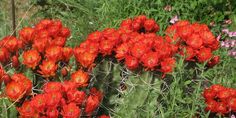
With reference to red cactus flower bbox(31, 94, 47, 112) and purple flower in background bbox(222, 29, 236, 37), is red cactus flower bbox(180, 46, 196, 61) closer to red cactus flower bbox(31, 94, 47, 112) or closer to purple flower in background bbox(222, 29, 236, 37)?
red cactus flower bbox(31, 94, 47, 112)

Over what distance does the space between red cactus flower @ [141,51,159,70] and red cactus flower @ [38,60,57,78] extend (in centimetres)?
46

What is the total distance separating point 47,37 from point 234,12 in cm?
258

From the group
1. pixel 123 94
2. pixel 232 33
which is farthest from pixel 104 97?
pixel 232 33

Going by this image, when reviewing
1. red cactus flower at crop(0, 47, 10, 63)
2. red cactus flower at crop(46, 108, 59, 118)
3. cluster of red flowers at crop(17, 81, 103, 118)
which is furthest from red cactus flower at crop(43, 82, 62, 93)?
red cactus flower at crop(0, 47, 10, 63)

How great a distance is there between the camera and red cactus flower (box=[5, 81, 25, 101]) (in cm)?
245

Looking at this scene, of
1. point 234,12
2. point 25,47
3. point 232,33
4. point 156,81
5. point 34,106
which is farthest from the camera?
point 234,12

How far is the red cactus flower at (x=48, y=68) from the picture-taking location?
263 cm

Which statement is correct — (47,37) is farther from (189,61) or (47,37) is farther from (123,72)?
(189,61)

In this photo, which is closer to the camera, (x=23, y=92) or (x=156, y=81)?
(x=23, y=92)

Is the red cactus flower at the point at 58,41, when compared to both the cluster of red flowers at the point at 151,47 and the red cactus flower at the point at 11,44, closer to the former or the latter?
the cluster of red flowers at the point at 151,47

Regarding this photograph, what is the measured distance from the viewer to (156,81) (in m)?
2.82

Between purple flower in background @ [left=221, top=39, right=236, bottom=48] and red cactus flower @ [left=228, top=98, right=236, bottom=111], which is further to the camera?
purple flower in background @ [left=221, top=39, right=236, bottom=48]

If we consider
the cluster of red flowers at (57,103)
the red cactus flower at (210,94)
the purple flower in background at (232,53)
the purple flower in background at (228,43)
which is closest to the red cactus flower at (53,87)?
the cluster of red flowers at (57,103)

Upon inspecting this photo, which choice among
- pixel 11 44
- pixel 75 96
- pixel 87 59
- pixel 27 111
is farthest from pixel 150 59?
pixel 11 44
